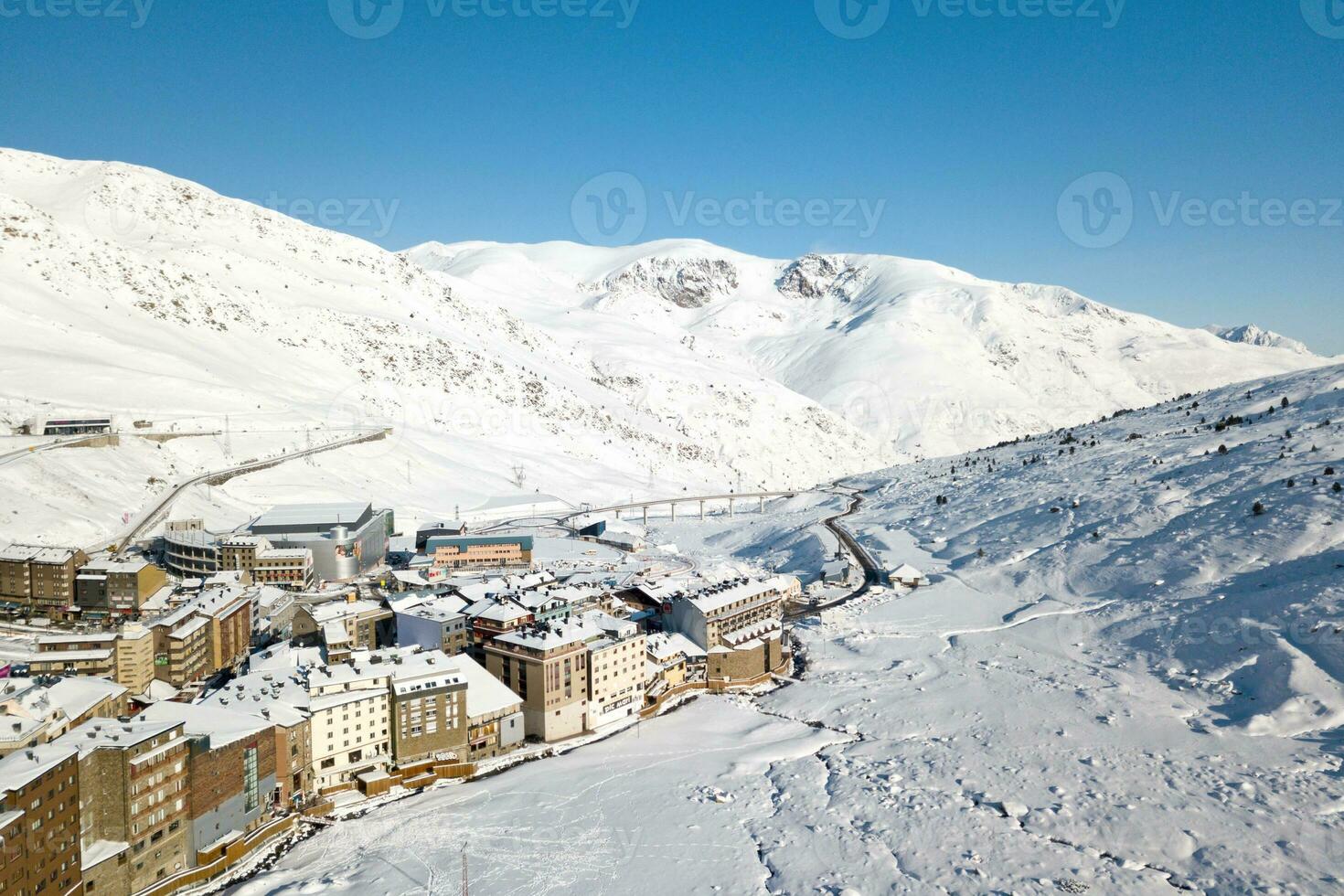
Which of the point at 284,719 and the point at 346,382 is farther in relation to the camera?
the point at 346,382

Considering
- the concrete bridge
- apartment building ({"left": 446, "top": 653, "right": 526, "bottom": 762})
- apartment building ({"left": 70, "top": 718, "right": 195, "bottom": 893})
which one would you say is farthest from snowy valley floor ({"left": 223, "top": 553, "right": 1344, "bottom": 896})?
the concrete bridge

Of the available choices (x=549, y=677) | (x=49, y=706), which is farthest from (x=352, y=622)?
(x=49, y=706)

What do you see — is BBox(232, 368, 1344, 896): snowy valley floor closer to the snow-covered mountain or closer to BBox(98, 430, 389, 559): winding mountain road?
BBox(98, 430, 389, 559): winding mountain road

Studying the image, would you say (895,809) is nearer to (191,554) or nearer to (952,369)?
(191,554)

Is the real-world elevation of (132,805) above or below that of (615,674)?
above

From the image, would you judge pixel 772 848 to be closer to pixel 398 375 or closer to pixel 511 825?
pixel 511 825

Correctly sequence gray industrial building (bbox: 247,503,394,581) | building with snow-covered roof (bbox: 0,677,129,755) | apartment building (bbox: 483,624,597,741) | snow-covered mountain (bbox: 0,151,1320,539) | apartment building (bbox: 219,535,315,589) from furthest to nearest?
Result: snow-covered mountain (bbox: 0,151,1320,539), gray industrial building (bbox: 247,503,394,581), apartment building (bbox: 219,535,315,589), apartment building (bbox: 483,624,597,741), building with snow-covered roof (bbox: 0,677,129,755)
